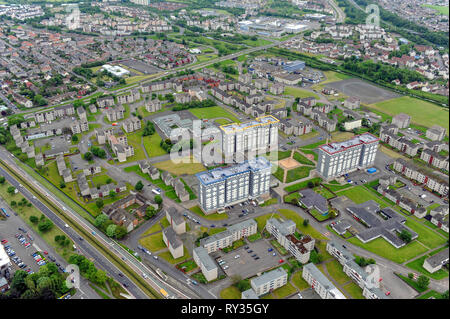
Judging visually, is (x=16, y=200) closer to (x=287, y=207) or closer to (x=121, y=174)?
(x=121, y=174)

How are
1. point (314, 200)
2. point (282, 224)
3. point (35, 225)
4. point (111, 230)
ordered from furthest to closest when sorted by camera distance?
point (314, 200) → point (35, 225) → point (282, 224) → point (111, 230)

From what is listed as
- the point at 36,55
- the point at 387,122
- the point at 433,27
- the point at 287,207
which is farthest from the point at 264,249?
the point at 433,27

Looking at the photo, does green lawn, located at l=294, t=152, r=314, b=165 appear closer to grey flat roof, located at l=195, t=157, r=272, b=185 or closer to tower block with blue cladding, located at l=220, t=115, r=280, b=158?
tower block with blue cladding, located at l=220, t=115, r=280, b=158

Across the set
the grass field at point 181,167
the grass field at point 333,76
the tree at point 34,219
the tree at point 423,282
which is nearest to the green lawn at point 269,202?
the grass field at point 181,167

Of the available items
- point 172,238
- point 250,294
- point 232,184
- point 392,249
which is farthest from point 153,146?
point 392,249

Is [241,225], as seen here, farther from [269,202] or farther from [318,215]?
[318,215]

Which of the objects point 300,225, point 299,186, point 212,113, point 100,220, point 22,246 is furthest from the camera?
point 212,113

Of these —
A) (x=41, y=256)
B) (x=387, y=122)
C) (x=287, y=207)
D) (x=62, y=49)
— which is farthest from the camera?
(x=62, y=49)
